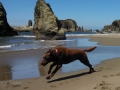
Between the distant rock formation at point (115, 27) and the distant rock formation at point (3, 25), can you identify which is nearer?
the distant rock formation at point (3, 25)

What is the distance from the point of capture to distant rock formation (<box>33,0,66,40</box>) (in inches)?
A: 1465

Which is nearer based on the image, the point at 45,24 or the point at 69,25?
the point at 45,24

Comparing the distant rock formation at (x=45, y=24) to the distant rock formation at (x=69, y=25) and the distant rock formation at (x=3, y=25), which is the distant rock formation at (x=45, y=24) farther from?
the distant rock formation at (x=69, y=25)

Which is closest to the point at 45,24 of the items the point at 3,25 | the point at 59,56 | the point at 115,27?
the point at 59,56

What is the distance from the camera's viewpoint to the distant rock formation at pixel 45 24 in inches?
1465

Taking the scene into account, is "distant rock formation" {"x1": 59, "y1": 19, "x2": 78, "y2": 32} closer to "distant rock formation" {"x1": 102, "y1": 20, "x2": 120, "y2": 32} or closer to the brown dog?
"distant rock formation" {"x1": 102, "y1": 20, "x2": 120, "y2": 32}

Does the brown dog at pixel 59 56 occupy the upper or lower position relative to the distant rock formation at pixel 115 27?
upper

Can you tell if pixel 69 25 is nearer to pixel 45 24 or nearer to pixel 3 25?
pixel 3 25

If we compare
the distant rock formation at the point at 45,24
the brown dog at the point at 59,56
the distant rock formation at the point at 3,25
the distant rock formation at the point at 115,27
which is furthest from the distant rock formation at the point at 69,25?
the brown dog at the point at 59,56

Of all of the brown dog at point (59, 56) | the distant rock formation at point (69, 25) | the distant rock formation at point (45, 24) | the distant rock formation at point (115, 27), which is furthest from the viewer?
the distant rock formation at point (69, 25)

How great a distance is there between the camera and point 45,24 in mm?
38625

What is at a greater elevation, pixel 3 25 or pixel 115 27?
pixel 3 25

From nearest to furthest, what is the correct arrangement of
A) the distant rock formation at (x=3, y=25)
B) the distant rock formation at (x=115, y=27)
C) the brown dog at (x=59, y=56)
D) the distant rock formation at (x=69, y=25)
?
the brown dog at (x=59, y=56) < the distant rock formation at (x=3, y=25) < the distant rock formation at (x=115, y=27) < the distant rock formation at (x=69, y=25)

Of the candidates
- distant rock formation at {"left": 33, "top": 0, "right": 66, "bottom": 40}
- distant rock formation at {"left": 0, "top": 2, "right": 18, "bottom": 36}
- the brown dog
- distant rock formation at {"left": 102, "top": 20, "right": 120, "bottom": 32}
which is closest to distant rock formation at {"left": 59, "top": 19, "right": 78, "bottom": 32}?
distant rock formation at {"left": 102, "top": 20, "right": 120, "bottom": 32}
